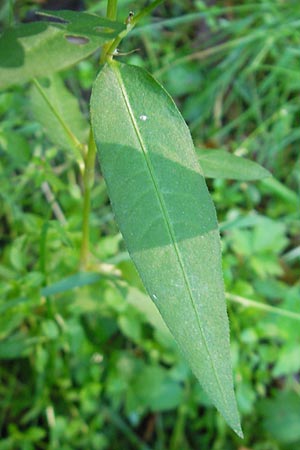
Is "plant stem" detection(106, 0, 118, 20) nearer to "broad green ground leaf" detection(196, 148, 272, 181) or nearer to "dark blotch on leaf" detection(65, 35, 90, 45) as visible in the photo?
"dark blotch on leaf" detection(65, 35, 90, 45)

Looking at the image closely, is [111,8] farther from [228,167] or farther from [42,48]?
[228,167]

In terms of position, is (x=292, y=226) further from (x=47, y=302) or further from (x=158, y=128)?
(x=158, y=128)

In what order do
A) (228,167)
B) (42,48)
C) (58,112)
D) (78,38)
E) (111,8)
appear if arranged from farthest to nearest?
(78,38) → (58,112) → (228,167) → (111,8) → (42,48)

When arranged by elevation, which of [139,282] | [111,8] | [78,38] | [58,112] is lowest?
[139,282]

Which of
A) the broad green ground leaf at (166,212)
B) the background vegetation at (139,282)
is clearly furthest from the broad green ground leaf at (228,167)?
the background vegetation at (139,282)

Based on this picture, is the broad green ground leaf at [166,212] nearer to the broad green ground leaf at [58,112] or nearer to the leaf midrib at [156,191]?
the leaf midrib at [156,191]

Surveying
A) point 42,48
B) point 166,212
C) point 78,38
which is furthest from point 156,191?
point 78,38
